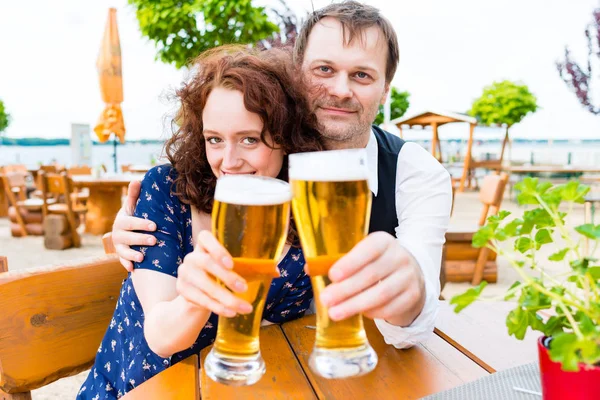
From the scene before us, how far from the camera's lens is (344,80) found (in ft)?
6.03

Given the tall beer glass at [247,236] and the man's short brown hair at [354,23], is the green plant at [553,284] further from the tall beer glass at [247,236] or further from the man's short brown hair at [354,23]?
the man's short brown hair at [354,23]

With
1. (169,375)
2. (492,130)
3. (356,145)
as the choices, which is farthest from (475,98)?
(169,375)

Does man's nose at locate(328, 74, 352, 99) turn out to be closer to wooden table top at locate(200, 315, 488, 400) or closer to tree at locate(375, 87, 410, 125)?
wooden table top at locate(200, 315, 488, 400)

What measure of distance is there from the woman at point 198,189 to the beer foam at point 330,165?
38 cm

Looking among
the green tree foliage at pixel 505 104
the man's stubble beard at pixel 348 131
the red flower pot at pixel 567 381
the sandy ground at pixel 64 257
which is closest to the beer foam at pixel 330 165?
the red flower pot at pixel 567 381

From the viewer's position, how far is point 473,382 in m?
0.96

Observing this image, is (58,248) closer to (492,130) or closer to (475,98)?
(475,98)

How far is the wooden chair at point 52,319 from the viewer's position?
46.1 inches

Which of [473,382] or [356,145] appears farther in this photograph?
[356,145]

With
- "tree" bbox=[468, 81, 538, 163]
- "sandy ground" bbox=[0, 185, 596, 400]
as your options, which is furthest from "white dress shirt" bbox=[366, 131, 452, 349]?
"tree" bbox=[468, 81, 538, 163]

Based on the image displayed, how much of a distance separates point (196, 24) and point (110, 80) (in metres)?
1.54

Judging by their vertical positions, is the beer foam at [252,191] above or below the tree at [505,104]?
below

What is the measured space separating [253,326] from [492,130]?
65.6ft

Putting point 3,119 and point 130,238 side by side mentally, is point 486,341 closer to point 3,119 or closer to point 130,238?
point 130,238
